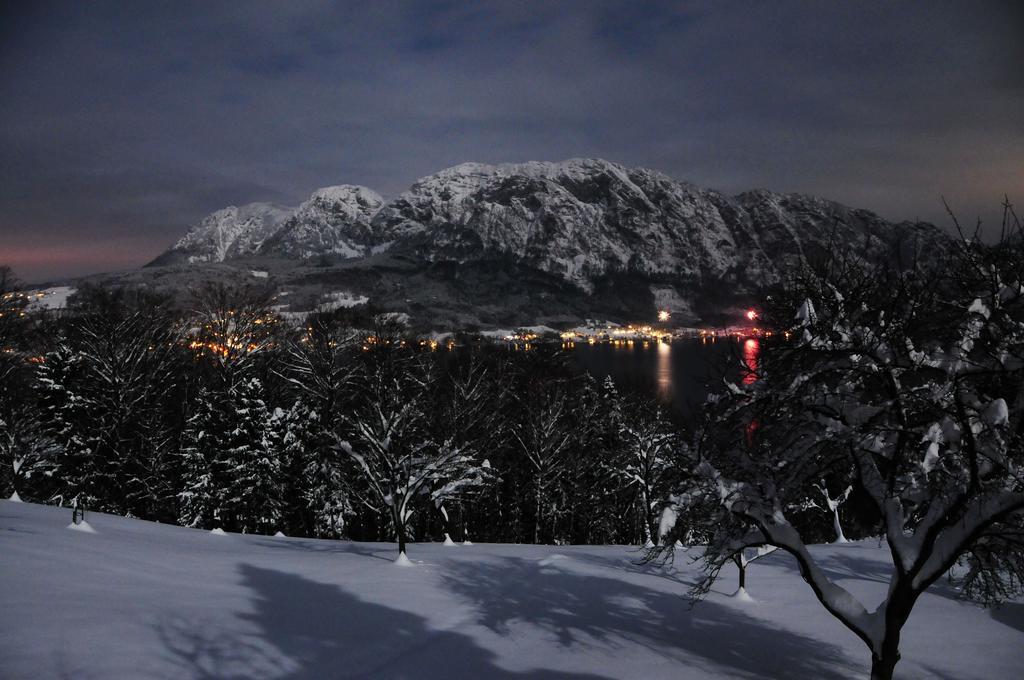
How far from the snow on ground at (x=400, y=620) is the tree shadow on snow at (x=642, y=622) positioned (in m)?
0.06

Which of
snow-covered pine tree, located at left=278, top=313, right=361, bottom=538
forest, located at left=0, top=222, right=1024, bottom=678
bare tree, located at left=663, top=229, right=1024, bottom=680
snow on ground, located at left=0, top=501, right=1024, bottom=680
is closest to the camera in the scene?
bare tree, located at left=663, top=229, right=1024, bottom=680

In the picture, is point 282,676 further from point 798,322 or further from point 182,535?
point 182,535

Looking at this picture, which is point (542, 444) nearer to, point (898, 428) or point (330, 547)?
point (330, 547)

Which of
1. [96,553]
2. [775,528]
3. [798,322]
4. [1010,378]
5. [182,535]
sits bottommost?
[182,535]

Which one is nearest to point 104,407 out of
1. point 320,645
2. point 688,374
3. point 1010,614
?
point 320,645

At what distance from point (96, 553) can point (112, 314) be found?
20.8 metres

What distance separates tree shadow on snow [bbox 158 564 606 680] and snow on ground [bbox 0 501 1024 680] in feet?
0.12

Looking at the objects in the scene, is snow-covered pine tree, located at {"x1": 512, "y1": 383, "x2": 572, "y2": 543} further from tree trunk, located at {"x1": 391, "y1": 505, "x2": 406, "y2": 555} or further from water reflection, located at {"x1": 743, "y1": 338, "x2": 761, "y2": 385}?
water reflection, located at {"x1": 743, "y1": 338, "x2": 761, "y2": 385}

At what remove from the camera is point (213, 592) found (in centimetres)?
1098

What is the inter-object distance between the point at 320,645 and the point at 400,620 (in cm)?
197

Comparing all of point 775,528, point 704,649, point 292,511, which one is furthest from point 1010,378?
point 292,511

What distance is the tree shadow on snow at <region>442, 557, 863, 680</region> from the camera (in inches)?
405

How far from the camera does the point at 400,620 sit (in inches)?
442

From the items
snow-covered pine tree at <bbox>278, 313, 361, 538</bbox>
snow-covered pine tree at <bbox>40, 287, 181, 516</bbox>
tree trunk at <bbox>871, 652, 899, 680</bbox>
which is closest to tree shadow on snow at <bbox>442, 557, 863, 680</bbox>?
tree trunk at <bbox>871, 652, 899, 680</bbox>
